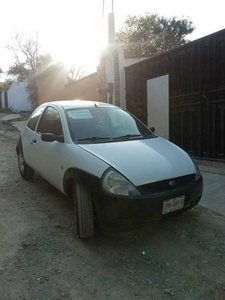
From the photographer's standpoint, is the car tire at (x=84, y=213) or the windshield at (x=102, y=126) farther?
the windshield at (x=102, y=126)

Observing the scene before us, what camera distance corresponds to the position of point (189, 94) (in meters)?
6.76

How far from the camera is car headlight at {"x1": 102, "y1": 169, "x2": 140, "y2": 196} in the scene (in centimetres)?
276

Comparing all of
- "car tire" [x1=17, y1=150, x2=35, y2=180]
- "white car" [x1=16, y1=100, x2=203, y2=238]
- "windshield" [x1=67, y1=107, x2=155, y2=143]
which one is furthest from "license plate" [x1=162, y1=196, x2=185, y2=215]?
"car tire" [x1=17, y1=150, x2=35, y2=180]

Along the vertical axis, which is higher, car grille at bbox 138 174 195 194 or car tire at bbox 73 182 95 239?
car grille at bbox 138 174 195 194

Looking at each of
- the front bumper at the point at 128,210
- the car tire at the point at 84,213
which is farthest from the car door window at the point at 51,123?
the front bumper at the point at 128,210

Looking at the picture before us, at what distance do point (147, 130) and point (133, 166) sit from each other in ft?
4.93

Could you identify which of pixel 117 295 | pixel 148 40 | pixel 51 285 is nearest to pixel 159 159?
pixel 117 295

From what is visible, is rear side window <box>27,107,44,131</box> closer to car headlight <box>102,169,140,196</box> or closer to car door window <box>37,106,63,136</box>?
car door window <box>37,106,63,136</box>

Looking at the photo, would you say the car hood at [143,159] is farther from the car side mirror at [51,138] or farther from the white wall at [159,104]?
the white wall at [159,104]

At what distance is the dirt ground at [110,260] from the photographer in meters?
2.34

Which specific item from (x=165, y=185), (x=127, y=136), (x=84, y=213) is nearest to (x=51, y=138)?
(x=127, y=136)

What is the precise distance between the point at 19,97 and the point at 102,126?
3013 cm

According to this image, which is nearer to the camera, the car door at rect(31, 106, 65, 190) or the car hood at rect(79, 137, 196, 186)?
the car hood at rect(79, 137, 196, 186)

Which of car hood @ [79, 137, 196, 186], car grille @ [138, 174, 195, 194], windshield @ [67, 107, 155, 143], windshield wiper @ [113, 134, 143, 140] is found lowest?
car grille @ [138, 174, 195, 194]
